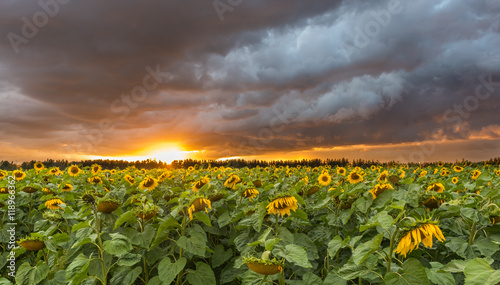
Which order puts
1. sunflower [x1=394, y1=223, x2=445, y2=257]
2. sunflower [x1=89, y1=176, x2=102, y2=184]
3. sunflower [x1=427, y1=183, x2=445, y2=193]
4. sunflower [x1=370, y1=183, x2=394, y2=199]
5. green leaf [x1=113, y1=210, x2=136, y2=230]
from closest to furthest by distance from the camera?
sunflower [x1=394, y1=223, x2=445, y2=257]
green leaf [x1=113, y1=210, x2=136, y2=230]
sunflower [x1=370, y1=183, x2=394, y2=199]
sunflower [x1=427, y1=183, x2=445, y2=193]
sunflower [x1=89, y1=176, x2=102, y2=184]

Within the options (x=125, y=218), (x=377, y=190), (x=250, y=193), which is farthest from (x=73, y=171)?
(x=377, y=190)

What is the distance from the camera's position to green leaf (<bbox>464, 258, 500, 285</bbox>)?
87.7 inches

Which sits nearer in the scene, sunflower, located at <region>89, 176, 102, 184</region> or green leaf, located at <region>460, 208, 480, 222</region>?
green leaf, located at <region>460, 208, 480, 222</region>

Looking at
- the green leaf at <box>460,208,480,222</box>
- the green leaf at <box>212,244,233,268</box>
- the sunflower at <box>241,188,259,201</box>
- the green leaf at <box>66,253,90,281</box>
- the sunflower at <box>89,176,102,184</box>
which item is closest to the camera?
the green leaf at <box>460,208,480,222</box>

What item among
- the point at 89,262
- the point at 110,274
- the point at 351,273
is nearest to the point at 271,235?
the point at 351,273

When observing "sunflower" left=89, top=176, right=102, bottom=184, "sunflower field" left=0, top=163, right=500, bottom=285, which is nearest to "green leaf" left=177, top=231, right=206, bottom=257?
"sunflower field" left=0, top=163, right=500, bottom=285

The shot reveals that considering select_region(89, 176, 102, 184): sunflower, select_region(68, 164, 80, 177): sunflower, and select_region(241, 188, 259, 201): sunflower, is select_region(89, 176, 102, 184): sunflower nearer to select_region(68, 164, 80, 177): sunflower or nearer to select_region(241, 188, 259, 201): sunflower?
select_region(68, 164, 80, 177): sunflower

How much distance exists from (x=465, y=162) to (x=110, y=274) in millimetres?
28974

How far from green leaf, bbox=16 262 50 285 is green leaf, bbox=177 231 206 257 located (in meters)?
1.83

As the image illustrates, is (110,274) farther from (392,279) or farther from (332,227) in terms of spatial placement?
(392,279)

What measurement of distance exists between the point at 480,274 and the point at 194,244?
110 inches

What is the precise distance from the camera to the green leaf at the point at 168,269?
378 cm

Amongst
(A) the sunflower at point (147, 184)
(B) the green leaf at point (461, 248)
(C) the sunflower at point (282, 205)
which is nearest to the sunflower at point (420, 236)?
(B) the green leaf at point (461, 248)

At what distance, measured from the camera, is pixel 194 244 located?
4.00 m
